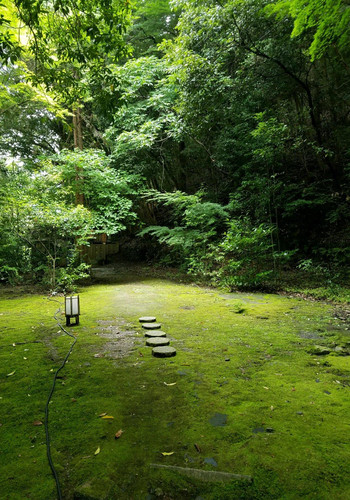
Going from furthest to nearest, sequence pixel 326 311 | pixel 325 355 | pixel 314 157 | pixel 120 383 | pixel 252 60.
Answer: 1. pixel 314 157
2. pixel 252 60
3. pixel 326 311
4. pixel 325 355
5. pixel 120 383

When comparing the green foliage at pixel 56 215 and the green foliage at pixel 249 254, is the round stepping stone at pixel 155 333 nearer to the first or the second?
the green foliage at pixel 249 254

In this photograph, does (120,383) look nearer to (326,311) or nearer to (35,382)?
(35,382)

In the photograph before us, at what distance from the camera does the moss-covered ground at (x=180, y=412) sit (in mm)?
1317

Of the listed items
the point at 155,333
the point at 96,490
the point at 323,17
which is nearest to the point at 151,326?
the point at 155,333

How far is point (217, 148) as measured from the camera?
31.5 ft

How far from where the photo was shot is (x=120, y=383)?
2.29 m

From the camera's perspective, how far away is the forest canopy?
621 centimetres

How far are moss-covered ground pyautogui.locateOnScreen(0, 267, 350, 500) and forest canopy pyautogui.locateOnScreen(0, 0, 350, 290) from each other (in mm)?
3377

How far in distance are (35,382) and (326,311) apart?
4437 mm

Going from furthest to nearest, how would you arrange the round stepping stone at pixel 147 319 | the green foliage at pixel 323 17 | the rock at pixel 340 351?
the round stepping stone at pixel 147 319 → the green foliage at pixel 323 17 → the rock at pixel 340 351

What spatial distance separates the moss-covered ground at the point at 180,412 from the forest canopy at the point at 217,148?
3.38 metres

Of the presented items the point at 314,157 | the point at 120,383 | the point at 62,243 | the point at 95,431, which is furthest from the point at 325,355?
the point at 314,157

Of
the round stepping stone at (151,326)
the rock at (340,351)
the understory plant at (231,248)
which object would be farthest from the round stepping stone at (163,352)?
the understory plant at (231,248)

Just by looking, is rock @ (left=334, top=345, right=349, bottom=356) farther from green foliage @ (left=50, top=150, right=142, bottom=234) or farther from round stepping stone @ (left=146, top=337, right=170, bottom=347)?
green foliage @ (left=50, top=150, right=142, bottom=234)
